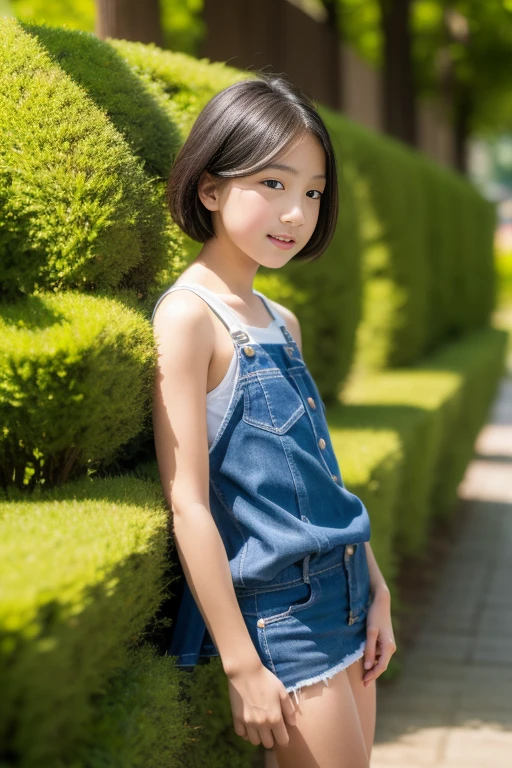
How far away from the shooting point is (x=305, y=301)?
462 centimetres

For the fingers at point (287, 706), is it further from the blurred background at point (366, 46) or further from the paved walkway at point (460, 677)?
the blurred background at point (366, 46)

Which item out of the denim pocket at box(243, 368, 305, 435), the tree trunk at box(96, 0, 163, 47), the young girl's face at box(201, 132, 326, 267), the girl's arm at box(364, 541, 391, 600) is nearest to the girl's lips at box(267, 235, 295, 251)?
the young girl's face at box(201, 132, 326, 267)

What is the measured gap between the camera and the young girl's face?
221 cm

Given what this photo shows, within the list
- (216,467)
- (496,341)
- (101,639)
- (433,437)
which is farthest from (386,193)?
(101,639)

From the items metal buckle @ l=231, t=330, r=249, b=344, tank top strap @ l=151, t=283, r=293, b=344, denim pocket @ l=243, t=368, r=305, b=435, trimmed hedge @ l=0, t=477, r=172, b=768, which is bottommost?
trimmed hedge @ l=0, t=477, r=172, b=768

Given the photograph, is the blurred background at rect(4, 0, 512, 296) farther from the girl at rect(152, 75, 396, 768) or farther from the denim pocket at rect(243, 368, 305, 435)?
the denim pocket at rect(243, 368, 305, 435)

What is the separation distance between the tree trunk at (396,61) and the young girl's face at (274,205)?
33.8ft

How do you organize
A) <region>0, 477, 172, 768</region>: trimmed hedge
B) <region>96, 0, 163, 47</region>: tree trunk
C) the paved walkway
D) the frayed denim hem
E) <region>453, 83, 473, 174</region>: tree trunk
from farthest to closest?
<region>453, 83, 473, 174</region>: tree trunk
<region>96, 0, 163, 47</region>: tree trunk
the paved walkway
the frayed denim hem
<region>0, 477, 172, 768</region>: trimmed hedge

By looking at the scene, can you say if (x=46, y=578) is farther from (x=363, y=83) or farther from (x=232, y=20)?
(x=363, y=83)

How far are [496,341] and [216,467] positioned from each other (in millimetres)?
9230

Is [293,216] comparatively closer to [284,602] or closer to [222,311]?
[222,311]

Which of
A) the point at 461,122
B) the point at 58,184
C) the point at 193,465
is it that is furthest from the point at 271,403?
the point at 461,122

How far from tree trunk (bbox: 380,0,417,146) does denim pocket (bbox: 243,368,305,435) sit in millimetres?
10508

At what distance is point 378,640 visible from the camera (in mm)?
2352
